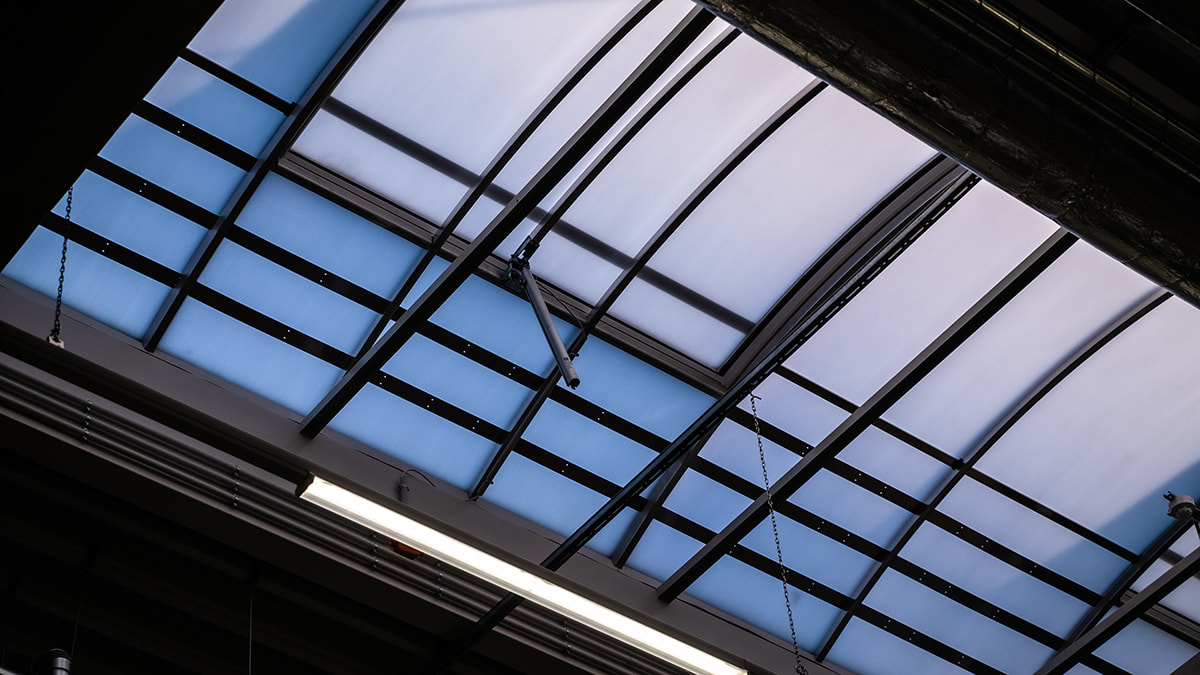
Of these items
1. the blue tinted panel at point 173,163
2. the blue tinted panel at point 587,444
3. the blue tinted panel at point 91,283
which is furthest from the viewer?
the blue tinted panel at point 587,444

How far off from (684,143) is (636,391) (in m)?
3.14

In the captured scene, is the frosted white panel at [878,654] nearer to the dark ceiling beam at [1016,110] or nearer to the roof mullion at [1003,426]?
the roof mullion at [1003,426]

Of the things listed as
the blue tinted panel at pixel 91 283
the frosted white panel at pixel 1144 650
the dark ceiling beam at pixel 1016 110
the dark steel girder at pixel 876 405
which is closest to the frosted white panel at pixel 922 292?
the dark steel girder at pixel 876 405

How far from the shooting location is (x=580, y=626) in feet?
41.6

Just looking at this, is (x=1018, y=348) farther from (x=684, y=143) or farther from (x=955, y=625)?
(x=684, y=143)

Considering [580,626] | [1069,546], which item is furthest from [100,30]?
[1069,546]

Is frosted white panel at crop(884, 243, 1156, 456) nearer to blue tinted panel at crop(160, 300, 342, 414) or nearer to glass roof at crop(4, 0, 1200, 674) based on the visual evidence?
glass roof at crop(4, 0, 1200, 674)

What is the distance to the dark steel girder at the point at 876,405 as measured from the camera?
11711 mm

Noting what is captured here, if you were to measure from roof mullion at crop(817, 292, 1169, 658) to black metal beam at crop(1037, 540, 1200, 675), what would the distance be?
285 cm

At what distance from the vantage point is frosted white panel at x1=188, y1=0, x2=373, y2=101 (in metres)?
11.3

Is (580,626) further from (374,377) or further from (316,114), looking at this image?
(316,114)

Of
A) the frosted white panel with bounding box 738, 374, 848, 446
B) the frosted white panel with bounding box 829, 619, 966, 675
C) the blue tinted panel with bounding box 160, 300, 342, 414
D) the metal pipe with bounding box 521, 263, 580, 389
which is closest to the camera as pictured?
the metal pipe with bounding box 521, 263, 580, 389

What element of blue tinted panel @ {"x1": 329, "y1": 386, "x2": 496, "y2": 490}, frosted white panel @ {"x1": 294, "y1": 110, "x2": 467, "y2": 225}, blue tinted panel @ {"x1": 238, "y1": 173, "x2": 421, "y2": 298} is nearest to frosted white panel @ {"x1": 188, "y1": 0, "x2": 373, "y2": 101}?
frosted white panel @ {"x1": 294, "y1": 110, "x2": 467, "y2": 225}

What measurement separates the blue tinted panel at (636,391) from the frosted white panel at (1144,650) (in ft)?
23.8
